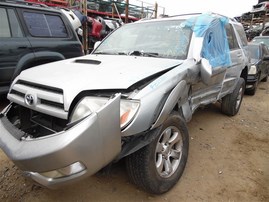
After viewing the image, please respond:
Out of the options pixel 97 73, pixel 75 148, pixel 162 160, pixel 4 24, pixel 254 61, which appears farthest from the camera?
pixel 254 61

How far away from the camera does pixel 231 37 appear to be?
4285mm

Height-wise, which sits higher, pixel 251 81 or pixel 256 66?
pixel 256 66

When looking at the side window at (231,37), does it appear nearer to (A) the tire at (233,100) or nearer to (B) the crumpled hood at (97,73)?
(A) the tire at (233,100)

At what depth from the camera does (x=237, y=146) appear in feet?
11.9

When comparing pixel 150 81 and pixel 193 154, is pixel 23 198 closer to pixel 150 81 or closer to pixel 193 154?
pixel 150 81

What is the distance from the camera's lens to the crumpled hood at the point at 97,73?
195 cm

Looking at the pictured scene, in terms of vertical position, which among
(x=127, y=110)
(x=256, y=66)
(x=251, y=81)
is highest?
(x=127, y=110)

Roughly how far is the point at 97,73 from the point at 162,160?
3.43ft

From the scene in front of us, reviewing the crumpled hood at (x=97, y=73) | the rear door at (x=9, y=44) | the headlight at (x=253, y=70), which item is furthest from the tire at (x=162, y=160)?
the headlight at (x=253, y=70)

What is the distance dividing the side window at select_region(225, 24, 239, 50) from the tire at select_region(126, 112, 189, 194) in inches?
91.3

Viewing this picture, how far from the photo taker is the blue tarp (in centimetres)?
309

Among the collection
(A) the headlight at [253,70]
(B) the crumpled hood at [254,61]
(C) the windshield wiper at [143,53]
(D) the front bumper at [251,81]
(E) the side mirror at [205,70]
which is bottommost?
(D) the front bumper at [251,81]

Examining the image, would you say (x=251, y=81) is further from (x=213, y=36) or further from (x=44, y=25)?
(x=44, y=25)

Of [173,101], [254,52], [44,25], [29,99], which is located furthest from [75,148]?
[254,52]
